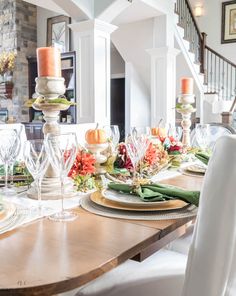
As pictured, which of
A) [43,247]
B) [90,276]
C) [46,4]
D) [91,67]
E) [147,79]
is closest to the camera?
[90,276]

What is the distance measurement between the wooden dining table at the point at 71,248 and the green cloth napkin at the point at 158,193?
110 millimetres

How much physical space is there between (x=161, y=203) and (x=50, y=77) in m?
0.64

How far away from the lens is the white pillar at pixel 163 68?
217 inches

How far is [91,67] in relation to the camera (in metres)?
4.39

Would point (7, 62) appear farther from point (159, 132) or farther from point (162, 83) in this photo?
point (159, 132)

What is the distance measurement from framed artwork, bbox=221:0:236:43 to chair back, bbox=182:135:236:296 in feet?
26.0

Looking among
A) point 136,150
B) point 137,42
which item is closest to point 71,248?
point 136,150

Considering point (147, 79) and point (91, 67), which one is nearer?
point (91, 67)

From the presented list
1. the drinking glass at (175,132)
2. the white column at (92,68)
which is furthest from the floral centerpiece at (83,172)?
the white column at (92,68)

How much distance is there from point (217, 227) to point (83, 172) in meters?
0.66

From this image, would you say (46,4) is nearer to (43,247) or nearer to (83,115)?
(83,115)

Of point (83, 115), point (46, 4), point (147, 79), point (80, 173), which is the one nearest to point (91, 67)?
point (83, 115)

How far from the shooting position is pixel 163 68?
563cm

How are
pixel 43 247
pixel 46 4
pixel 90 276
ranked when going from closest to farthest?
pixel 90 276 < pixel 43 247 < pixel 46 4
